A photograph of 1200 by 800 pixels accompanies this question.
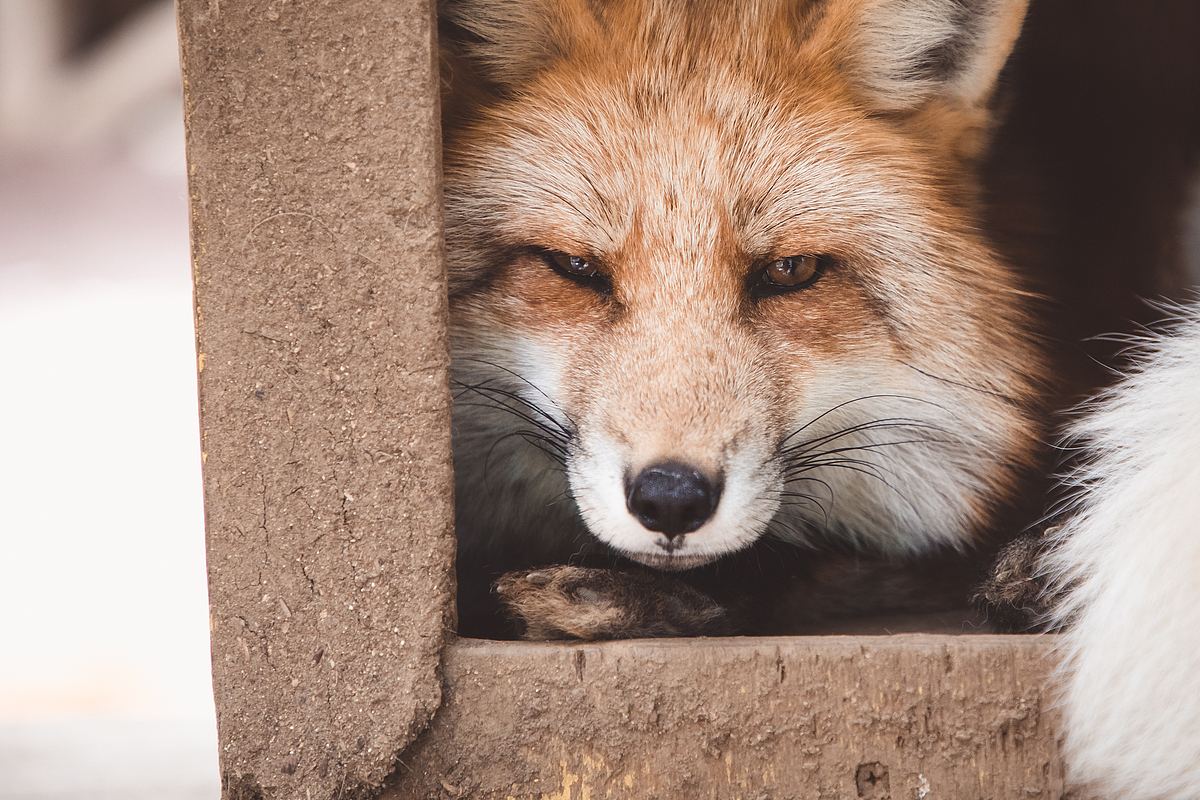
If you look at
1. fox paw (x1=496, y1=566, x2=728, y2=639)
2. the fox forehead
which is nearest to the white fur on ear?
the fox forehead

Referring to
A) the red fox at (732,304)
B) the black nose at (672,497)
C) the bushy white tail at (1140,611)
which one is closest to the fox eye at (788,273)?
the red fox at (732,304)

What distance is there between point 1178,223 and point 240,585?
2.51 meters

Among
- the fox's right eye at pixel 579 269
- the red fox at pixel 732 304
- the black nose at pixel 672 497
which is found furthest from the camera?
the fox's right eye at pixel 579 269

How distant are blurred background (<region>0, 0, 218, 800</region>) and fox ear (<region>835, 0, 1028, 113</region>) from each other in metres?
3.71

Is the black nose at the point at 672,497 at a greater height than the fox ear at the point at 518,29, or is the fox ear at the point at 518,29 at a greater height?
the fox ear at the point at 518,29

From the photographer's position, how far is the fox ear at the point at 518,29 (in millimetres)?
1835

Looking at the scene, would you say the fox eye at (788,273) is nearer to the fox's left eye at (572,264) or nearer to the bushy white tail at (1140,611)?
the fox's left eye at (572,264)

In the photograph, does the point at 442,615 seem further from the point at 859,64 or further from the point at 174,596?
the point at 174,596

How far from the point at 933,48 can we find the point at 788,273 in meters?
0.49

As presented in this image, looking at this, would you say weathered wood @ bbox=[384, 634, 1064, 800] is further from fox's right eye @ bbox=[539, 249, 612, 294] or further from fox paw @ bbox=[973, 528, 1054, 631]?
fox's right eye @ bbox=[539, 249, 612, 294]

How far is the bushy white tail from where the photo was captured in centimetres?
133

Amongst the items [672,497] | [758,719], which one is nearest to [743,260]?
[672,497]

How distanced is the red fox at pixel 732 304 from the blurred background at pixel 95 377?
340 centimetres

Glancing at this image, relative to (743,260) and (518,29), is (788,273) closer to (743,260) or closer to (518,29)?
(743,260)
